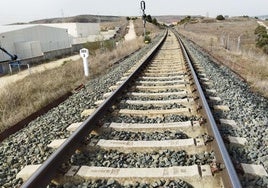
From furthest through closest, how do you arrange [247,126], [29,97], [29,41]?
[29,41], [29,97], [247,126]

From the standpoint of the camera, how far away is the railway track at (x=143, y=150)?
3.67 metres

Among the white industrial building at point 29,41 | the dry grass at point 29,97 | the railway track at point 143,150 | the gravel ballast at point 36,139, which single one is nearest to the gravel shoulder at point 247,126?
the railway track at point 143,150

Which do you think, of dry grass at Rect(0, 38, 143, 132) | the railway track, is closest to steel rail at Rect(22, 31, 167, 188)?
the railway track

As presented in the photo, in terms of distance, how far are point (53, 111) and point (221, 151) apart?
14.4 feet

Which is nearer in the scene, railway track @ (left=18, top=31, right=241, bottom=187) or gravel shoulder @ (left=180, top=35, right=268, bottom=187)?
railway track @ (left=18, top=31, right=241, bottom=187)

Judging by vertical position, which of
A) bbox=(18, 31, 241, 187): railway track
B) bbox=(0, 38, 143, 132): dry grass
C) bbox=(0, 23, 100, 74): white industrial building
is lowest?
bbox=(0, 23, 100, 74): white industrial building

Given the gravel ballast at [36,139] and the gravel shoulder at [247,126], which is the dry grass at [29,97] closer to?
the gravel ballast at [36,139]

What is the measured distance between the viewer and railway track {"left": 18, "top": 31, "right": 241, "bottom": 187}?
3.67m

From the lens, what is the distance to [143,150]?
14.7ft

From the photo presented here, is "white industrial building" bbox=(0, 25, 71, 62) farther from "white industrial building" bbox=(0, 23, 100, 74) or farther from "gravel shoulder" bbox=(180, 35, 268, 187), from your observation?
"gravel shoulder" bbox=(180, 35, 268, 187)

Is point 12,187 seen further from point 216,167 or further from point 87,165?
point 216,167

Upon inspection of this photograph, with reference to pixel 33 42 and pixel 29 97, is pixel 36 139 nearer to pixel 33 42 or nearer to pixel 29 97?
pixel 29 97

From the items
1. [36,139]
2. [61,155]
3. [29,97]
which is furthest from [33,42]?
[61,155]

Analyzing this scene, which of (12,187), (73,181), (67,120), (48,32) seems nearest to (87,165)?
(73,181)
